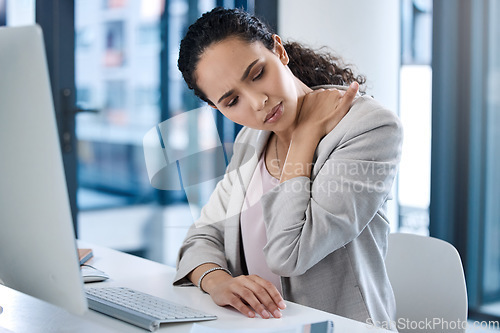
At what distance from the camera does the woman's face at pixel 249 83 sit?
1184 millimetres

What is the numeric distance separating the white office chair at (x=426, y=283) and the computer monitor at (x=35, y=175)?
2.78 feet

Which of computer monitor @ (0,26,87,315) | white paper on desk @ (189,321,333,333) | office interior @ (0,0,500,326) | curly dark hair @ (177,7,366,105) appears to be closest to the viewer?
computer monitor @ (0,26,87,315)

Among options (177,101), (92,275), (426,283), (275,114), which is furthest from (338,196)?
(177,101)

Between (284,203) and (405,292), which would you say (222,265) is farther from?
(405,292)

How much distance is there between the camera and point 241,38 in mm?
1205

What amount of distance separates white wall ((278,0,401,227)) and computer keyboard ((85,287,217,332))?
2015 millimetres

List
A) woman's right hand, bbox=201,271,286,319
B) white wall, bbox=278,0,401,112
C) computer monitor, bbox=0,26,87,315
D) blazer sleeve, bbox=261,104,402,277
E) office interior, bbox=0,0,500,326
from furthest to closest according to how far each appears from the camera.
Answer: white wall, bbox=278,0,401,112
office interior, bbox=0,0,500,326
blazer sleeve, bbox=261,104,402,277
woman's right hand, bbox=201,271,286,319
computer monitor, bbox=0,26,87,315

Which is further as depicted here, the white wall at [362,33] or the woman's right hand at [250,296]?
the white wall at [362,33]

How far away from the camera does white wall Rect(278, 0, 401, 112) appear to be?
2873 mm

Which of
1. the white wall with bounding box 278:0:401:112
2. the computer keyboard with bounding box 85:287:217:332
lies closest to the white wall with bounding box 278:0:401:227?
the white wall with bounding box 278:0:401:112

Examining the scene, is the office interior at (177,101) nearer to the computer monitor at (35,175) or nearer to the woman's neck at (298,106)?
the woman's neck at (298,106)

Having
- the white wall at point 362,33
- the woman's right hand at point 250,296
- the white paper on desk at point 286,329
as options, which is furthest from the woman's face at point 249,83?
the white wall at point 362,33

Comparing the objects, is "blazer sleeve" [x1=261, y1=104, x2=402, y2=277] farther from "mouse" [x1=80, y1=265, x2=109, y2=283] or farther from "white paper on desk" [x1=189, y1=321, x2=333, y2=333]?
"mouse" [x1=80, y1=265, x2=109, y2=283]

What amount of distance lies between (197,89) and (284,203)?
353 millimetres
